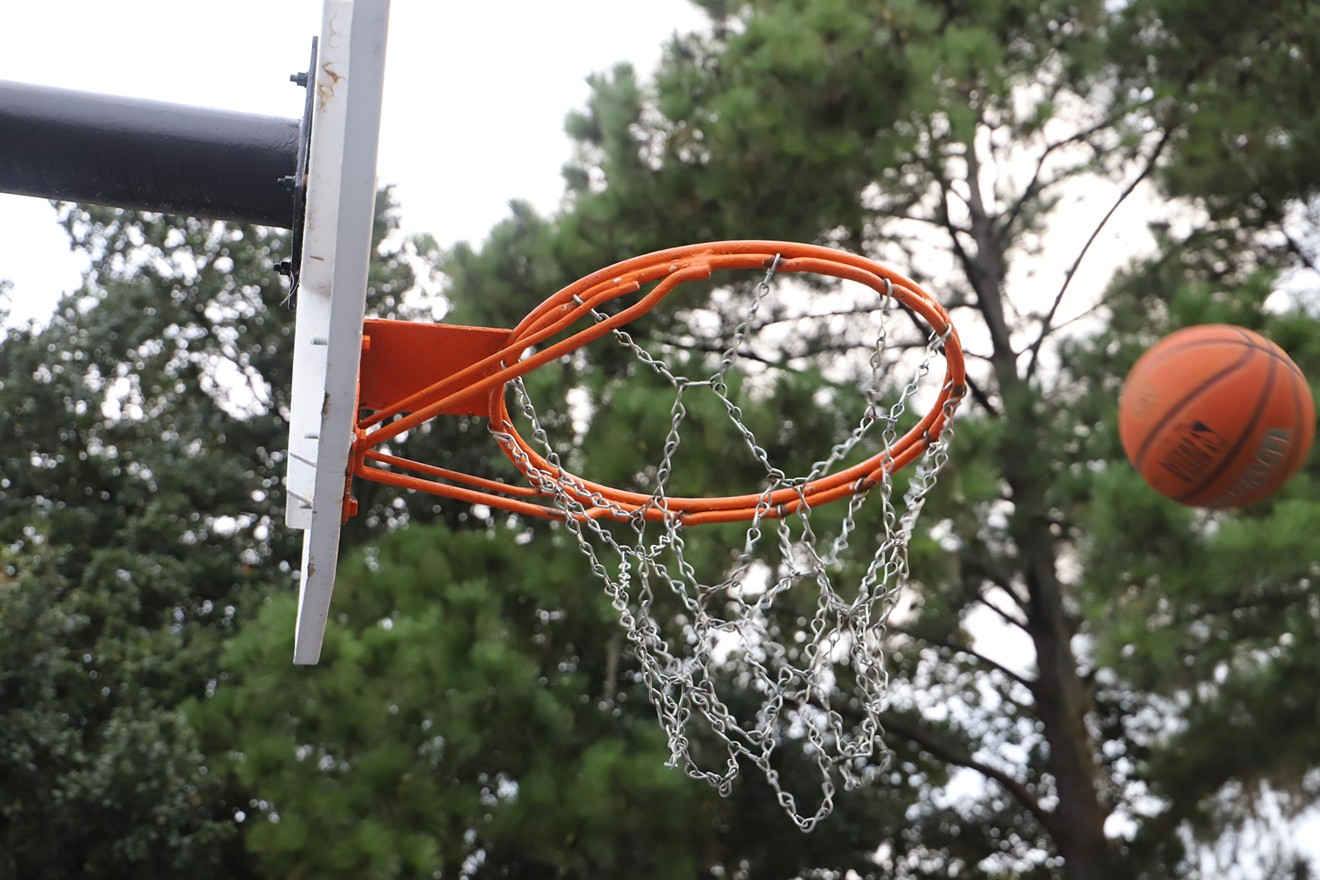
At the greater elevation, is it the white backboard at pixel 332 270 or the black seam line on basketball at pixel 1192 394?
the black seam line on basketball at pixel 1192 394

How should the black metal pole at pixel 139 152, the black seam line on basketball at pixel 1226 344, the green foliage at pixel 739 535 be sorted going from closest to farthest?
1. the black metal pole at pixel 139 152
2. the black seam line on basketball at pixel 1226 344
3. the green foliage at pixel 739 535

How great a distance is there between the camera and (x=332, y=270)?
202 cm

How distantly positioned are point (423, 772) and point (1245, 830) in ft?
14.7

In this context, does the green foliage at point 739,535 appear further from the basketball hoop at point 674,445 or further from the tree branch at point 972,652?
the basketball hoop at point 674,445

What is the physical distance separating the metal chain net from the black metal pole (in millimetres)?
912

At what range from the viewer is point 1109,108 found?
21.7ft

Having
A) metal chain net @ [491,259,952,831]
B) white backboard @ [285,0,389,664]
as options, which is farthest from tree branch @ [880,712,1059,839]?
white backboard @ [285,0,389,664]

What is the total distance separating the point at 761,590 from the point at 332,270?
3.56 metres

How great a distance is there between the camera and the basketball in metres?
2.69

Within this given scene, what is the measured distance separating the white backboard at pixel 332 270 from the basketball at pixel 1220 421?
5.47ft

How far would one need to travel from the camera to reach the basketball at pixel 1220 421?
8.83ft

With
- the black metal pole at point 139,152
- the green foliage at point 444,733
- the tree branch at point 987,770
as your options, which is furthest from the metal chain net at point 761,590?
the black metal pole at point 139,152

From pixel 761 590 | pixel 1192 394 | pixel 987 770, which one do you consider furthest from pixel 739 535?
pixel 987 770

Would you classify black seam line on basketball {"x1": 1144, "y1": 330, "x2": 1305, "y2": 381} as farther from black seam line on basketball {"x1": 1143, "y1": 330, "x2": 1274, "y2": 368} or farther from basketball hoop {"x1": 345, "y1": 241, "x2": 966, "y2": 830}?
basketball hoop {"x1": 345, "y1": 241, "x2": 966, "y2": 830}
